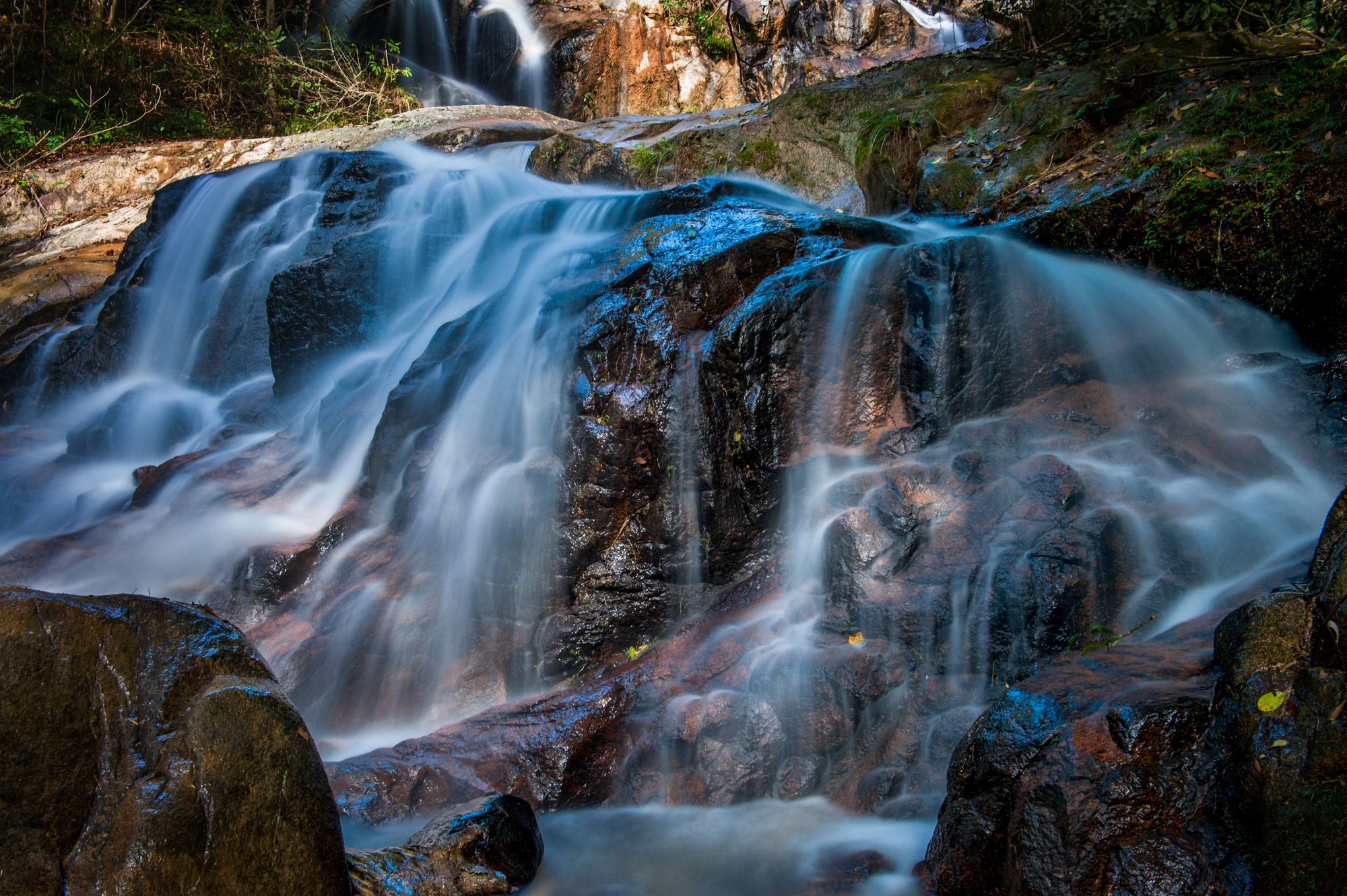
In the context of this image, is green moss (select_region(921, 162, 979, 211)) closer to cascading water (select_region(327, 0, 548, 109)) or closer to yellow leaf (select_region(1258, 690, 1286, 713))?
yellow leaf (select_region(1258, 690, 1286, 713))

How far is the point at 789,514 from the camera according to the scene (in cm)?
565

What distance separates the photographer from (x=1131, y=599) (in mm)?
4266

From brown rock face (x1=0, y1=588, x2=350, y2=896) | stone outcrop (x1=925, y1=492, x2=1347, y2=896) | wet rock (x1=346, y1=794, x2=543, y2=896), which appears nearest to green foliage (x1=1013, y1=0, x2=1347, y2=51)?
stone outcrop (x1=925, y1=492, x2=1347, y2=896)

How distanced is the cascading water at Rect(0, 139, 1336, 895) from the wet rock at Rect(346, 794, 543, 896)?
26cm

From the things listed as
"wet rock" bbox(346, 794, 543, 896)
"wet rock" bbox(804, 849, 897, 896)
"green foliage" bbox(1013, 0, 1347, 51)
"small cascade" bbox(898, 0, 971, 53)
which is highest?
"small cascade" bbox(898, 0, 971, 53)

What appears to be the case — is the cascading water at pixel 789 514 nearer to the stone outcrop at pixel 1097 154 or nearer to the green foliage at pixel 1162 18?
the stone outcrop at pixel 1097 154

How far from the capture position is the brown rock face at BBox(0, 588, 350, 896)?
224 cm

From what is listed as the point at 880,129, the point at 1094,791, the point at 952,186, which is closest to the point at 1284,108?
the point at 952,186

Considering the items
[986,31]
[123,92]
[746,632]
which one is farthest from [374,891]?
[123,92]

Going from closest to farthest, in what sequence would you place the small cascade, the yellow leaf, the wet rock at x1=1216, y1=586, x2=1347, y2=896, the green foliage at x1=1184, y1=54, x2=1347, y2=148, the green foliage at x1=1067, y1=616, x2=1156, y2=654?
the wet rock at x1=1216, y1=586, x2=1347, y2=896
the yellow leaf
the green foliage at x1=1067, y1=616, x2=1156, y2=654
the green foliage at x1=1184, y1=54, x2=1347, y2=148
the small cascade

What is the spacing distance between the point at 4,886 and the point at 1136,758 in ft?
11.1

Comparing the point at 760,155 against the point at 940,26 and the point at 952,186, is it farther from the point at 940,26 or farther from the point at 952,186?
the point at 940,26

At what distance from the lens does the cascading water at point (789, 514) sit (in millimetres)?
4316

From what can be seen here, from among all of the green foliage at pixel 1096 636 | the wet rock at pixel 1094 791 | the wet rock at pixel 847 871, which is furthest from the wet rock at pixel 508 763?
the green foliage at pixel 1096 636
